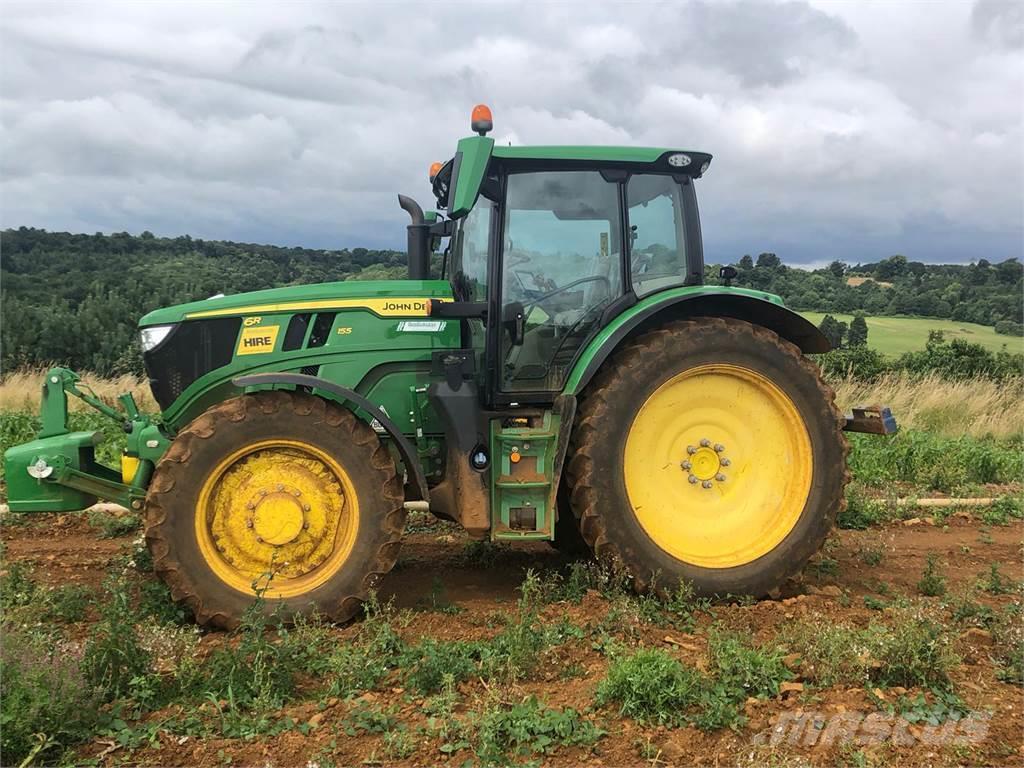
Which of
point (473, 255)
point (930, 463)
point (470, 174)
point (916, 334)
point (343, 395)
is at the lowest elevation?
point (930, 463)

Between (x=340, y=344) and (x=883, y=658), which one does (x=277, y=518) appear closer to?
(x=340, y=344)

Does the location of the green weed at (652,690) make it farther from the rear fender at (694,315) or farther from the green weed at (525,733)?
the rear fender at (694,315)

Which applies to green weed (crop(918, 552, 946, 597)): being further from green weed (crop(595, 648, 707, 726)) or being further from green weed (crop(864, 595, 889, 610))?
green weed (crop(595, 648, 707, 726))

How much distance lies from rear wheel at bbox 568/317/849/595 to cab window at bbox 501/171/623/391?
34cm

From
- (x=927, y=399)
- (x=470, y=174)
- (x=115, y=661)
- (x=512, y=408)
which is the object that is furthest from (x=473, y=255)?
(x=927, y=399)

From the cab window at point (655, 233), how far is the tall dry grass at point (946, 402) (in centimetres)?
847

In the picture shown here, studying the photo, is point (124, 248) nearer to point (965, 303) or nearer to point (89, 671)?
point (965, 303)

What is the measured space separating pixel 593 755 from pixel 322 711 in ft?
3.60

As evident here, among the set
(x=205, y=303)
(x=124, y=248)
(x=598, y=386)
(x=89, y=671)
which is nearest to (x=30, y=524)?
(x=205, y=303)

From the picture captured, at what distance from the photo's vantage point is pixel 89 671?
3.24 metres

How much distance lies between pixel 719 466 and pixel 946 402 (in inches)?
377

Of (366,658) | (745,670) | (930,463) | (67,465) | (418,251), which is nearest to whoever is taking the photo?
(745,670)

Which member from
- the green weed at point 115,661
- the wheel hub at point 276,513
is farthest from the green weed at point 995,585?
the green weed at point 115,661

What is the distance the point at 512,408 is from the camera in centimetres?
471
